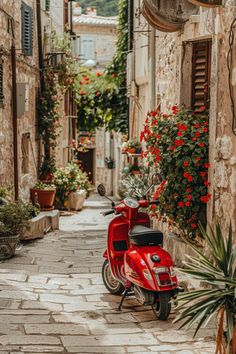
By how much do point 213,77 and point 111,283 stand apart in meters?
2.91

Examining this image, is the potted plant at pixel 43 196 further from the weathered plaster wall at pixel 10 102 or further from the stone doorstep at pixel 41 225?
the stone doorstep at pixel 41 225

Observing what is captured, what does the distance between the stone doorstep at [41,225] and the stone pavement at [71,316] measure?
45.7 inches

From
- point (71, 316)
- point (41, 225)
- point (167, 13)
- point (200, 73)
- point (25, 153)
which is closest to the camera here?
point (71, 316)

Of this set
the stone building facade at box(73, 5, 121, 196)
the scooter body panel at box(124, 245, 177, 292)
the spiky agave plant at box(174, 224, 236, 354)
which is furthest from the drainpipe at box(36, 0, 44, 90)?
the stone building facade at box(73, 5, 121, 196)

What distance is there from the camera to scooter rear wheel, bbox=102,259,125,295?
7.71 meters

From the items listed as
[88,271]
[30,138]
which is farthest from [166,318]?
[30,138]

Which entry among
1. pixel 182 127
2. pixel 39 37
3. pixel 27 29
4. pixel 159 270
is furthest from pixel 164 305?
pixel 39 37

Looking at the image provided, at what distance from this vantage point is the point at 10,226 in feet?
32.3

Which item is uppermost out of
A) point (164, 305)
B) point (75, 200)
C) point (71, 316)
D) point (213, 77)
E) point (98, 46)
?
point (98, 46)

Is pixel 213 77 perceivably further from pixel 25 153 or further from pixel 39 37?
pixel 39 37

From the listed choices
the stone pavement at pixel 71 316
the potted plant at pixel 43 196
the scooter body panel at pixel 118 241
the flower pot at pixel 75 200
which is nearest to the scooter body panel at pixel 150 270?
the stone pavement at pixel 71 316

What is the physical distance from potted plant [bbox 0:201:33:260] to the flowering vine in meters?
2.89

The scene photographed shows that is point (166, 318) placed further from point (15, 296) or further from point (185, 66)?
point (185, 66)

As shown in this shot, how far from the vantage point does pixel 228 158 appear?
632cm
